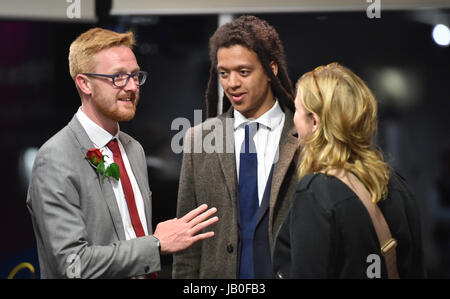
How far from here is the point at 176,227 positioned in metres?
2.79

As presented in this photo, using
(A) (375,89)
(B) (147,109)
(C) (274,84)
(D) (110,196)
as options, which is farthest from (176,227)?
(A) (375,89)

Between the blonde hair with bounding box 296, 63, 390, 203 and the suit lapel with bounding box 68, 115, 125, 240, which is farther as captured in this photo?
the suit lapel with bounding box 68, 115, 125, 240

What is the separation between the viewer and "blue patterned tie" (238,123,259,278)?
2766 millimetres

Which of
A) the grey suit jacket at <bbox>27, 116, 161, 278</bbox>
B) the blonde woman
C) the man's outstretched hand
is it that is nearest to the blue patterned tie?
the man's outstretched hand

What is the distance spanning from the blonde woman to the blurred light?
888mm

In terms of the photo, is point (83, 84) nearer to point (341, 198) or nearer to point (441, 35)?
point (341, 198)

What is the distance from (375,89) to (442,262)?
1021 millimetres

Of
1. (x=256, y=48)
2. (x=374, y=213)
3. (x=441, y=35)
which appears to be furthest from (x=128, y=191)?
(x=441, y=35)

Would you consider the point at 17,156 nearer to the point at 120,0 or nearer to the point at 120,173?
the point at 120,173

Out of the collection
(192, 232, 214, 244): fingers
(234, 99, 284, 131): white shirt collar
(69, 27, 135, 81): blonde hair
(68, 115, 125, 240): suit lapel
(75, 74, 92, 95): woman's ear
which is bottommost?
(192, 232, 214, 244): fingers

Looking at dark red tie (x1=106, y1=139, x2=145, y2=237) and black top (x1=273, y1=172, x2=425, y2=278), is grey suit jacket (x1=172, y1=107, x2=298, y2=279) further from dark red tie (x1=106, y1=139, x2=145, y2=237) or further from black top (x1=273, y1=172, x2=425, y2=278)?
black top (x1=273, y1=172, x2=425, y2=278)

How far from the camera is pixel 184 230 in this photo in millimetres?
2777

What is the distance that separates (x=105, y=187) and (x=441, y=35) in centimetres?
200
